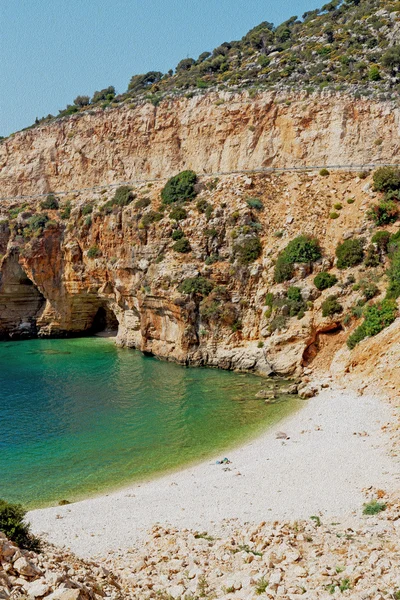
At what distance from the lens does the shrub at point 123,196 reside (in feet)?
155

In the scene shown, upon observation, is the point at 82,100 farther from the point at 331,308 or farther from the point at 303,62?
the point at 331,308

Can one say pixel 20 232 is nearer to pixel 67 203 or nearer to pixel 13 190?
pixel 67 203

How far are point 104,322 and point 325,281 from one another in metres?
28.5

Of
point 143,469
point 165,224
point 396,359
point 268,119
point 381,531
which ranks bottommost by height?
point 143,469

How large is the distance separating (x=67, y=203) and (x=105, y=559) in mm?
45760

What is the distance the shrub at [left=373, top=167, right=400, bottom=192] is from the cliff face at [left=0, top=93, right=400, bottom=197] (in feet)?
17.5

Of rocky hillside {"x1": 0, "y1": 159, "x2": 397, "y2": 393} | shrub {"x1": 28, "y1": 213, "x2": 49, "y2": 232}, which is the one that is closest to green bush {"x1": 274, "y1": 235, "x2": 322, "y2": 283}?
rocky hillside {"x1": 0, "y1": 159, "x2": 397, "y2": 393}

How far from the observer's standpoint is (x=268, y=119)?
156 feet

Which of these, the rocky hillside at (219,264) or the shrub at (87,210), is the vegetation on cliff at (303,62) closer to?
the rocky hillside at (219,264)

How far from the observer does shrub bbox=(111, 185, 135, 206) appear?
47094mm

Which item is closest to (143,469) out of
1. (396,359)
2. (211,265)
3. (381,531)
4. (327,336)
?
(381,531)

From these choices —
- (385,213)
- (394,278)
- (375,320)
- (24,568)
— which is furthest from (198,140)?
(24,568)

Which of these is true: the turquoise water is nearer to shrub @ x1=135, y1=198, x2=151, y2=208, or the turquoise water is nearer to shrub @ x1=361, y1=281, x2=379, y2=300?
shrub @ x1=361, y1=281, x2=379, y2=300

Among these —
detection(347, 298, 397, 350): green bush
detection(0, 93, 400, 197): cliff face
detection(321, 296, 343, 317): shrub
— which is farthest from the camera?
detection(0, 93, 400, 197): cliff face
